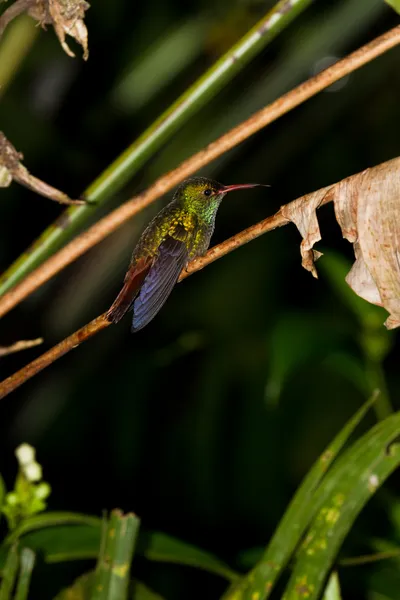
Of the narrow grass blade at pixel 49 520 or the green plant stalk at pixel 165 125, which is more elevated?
the green plant stalk at pixel 165 125

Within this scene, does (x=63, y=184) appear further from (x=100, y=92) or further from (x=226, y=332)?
(x=226, y=332)

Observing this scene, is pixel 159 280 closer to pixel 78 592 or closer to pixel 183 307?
pixel 78 592

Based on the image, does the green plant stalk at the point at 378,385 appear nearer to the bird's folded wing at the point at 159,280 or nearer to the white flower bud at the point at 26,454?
the bird's folded wing at the point at 159,280

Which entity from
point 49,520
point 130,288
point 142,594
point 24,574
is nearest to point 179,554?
point 142,594

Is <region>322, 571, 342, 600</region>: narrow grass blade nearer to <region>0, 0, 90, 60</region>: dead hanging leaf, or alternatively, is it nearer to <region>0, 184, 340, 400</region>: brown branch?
<region>0, 184, 340, 400</region>: brown branch

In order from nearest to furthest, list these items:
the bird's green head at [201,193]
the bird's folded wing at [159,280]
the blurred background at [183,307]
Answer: the bird's folded wing at [159,280] < the bird's green head at [201,193] < the blurred background at [183,307]

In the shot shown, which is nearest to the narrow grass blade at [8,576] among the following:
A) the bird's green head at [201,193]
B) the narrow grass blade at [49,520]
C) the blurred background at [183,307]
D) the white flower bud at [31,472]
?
the narrow grass blade at [49,520]

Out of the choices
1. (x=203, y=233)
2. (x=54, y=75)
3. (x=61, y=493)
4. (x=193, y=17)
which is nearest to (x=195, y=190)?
(x=203, y=233)
